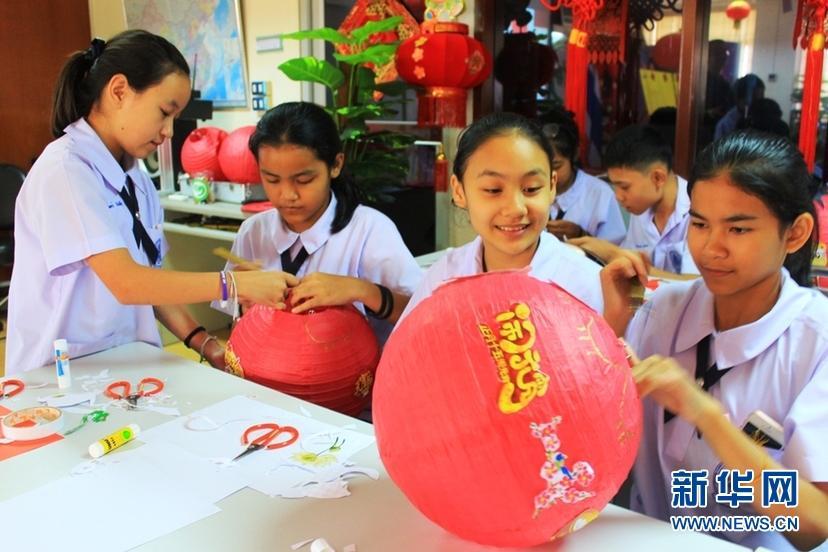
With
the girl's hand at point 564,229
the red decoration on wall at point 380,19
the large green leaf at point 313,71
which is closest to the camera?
the girl's hand at point 564,229

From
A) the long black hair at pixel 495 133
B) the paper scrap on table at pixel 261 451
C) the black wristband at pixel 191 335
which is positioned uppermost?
the long black hair at pixel 495 133

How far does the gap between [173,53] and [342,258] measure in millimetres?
645

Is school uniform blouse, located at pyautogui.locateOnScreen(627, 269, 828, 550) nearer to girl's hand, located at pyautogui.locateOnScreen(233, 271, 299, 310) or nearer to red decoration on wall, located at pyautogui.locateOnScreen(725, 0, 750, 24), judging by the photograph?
girl's hand, located at pyautogui.locateOnScreen(233, 271, 299, 310)

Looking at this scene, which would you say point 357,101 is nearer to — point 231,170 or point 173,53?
point 231,170

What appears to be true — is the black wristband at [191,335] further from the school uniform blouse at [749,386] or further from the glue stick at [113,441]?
the school uniform blouse at [749,386]

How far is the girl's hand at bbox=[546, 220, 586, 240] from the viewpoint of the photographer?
3227 mm

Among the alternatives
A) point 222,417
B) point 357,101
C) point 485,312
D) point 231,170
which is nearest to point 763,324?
point 485,312

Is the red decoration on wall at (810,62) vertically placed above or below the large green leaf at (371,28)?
below

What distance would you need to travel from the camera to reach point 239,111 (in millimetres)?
4727

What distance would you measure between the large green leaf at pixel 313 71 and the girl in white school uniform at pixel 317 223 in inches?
64.5

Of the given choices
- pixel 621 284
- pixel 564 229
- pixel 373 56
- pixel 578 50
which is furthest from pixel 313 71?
pixel 621 284

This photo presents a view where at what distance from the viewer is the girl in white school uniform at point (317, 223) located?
1.73 m

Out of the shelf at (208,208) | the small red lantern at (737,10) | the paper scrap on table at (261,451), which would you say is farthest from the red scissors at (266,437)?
the small red lantern at (737,10)

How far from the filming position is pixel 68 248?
147 cm
